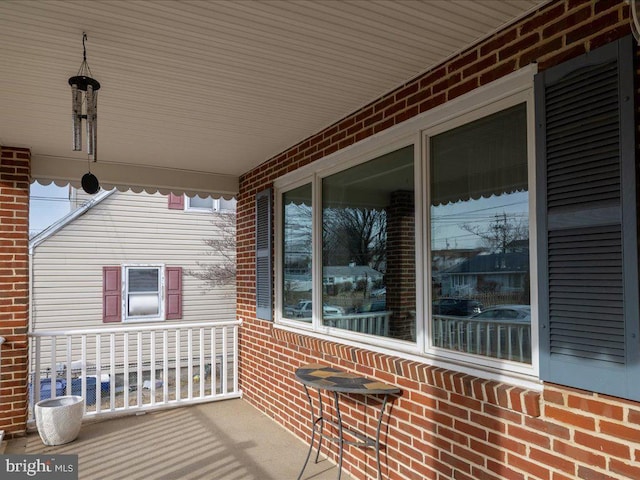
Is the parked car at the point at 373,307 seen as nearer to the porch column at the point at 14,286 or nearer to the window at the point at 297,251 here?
the window at the point at 297,251

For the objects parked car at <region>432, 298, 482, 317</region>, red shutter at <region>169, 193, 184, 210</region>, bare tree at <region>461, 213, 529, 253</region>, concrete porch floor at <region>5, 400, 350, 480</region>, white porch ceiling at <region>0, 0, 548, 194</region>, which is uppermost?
white porch ceiling at <region>0, 0, 548, 194</region>

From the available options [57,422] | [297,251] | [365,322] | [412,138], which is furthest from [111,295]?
[412,138]

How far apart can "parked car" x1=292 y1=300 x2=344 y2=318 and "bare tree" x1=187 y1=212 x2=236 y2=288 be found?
525 cm

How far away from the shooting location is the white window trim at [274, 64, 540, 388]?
7.01 feet

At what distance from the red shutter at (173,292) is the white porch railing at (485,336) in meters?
7.07

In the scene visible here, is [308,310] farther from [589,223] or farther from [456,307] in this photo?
[589,223]

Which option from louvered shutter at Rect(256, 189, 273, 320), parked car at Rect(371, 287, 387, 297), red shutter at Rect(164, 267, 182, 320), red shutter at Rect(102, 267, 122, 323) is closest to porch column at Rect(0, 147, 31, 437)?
louvered shutter at Rect(256, 189, 273, 320)

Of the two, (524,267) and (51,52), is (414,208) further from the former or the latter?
(51,52)

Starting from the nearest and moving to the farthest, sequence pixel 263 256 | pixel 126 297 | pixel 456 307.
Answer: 1. pixel 456 307
2. pixel 263 256
3. pixel 126 297

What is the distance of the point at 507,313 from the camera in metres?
2.27

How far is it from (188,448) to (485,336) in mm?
2834

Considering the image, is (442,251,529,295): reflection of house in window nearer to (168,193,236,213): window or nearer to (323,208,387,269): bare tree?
(323,208,387,269): bare tree

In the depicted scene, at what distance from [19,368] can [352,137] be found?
361cm

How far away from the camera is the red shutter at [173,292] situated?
882 cm
